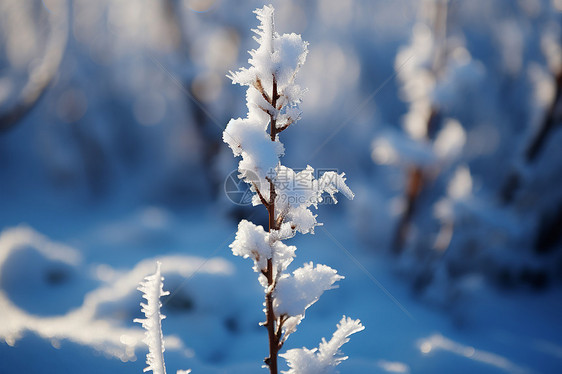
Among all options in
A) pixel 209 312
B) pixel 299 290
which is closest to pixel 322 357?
pixel 299 290

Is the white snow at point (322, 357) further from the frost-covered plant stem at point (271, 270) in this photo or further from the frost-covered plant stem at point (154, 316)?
the frost-covered plant stem at point (154, 316)

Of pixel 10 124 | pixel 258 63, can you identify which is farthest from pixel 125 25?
pixel 258 63

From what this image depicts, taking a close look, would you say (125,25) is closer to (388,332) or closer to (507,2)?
(388,332)

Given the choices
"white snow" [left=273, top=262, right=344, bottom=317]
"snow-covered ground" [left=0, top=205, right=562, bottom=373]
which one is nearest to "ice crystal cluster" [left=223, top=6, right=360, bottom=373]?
"white snow" [left=273, top=262, right=344, bottom=317]

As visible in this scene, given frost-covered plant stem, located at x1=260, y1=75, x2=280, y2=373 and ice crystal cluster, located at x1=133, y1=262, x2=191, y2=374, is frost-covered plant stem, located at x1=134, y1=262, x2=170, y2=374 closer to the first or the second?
ice crystal cluster, located at x1=133, y1=262, x2=191, y2=374

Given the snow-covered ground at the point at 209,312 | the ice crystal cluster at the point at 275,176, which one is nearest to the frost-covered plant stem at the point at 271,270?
the ice crystal cluster at the point at 275,176

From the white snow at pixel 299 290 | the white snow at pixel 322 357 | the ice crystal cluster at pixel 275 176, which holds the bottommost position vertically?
the white snow at pixel 322 357
